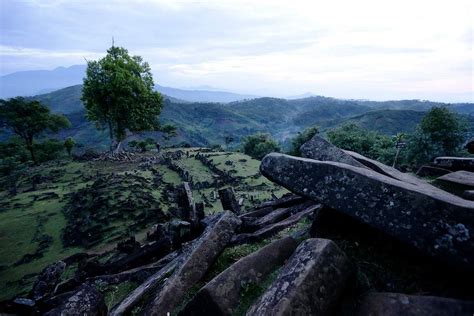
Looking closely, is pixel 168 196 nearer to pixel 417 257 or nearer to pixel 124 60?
pixel 417 257

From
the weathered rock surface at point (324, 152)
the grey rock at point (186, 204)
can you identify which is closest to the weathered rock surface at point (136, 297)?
the weathered rock surface at point (324, 152)

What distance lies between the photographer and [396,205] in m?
3.74

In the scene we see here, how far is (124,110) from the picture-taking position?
37.8m

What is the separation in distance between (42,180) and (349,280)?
34.3m

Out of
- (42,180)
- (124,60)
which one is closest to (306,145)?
(42,180)

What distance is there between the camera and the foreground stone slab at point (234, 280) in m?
4.11

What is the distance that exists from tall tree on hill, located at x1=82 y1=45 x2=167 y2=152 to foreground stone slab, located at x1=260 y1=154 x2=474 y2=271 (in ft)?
117

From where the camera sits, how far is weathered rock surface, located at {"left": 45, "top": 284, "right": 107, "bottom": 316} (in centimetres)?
467

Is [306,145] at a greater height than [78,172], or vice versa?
[306,145]

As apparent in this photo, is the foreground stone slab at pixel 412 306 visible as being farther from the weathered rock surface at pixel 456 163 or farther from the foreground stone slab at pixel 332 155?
the weathered rock surface at pixel 456 163

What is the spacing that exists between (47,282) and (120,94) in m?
32.2

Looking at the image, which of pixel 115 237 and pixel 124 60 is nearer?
pixel 115 237

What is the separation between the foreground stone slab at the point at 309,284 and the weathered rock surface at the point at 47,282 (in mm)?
6645

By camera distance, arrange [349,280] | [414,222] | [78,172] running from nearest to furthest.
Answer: [414,222] < [349,280] < [78,172]
